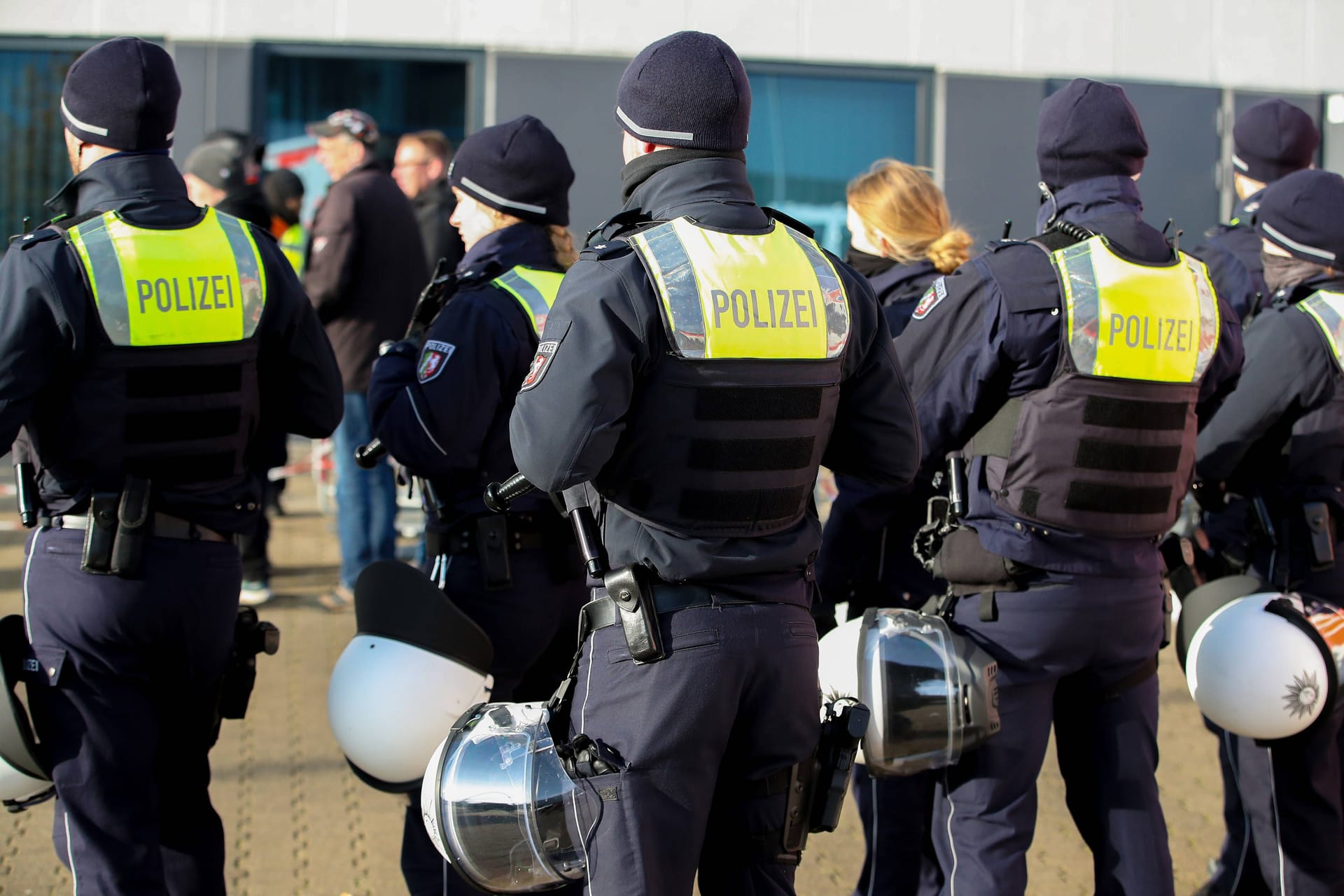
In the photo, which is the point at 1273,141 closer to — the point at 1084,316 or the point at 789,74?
the point at 1084,316

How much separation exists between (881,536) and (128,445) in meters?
1.91

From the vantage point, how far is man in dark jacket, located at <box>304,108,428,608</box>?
22.2 feet

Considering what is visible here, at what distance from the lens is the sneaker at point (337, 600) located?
689 centimetres

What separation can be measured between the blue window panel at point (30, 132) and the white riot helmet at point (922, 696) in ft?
29.1

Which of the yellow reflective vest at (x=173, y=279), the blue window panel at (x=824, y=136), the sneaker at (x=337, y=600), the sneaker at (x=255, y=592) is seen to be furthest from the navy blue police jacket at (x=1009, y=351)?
the blue window panel at (x=824, y=136)

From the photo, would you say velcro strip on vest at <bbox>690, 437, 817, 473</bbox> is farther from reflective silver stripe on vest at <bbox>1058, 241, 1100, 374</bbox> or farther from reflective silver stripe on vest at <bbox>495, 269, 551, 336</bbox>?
reflective silver stripe on vest at <bbox>495, 269, 551, 336</bbox>

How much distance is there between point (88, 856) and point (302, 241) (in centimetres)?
688

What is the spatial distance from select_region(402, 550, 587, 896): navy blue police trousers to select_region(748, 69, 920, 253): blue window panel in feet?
26.1

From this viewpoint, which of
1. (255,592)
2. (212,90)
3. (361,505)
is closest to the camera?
(361,505)

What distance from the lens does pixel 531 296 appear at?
348 centimetres

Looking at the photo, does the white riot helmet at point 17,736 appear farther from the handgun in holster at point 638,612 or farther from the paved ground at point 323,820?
the handgun in holster at point 638,612

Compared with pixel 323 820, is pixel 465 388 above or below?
above

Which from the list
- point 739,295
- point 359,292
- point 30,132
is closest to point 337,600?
point 359,292

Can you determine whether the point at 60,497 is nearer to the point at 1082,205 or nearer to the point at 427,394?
the point at 427,394
